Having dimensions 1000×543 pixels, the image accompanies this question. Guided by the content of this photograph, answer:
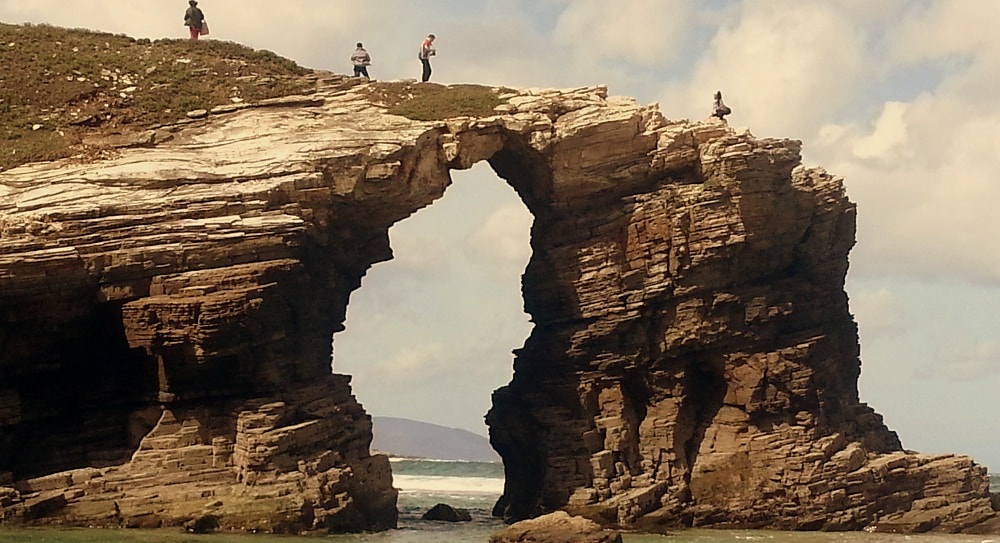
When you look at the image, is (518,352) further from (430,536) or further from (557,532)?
(557,532)

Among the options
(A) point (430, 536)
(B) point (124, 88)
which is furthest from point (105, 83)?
(A) point (430, 536)

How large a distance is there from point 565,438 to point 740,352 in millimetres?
6874

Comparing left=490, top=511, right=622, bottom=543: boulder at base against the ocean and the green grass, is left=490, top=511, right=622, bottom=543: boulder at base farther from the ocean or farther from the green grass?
the green grass

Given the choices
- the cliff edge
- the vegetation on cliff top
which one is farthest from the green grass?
the vegetation on cliff top

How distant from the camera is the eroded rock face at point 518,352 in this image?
43.1 m

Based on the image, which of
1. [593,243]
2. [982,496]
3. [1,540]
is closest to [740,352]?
[593,243]

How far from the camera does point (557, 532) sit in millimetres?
41812

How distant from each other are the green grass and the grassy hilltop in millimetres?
36

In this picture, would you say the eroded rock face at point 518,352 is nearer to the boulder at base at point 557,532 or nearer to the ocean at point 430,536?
the ocean at point 430,536

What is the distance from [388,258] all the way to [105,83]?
1211 centimetres

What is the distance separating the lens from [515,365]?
5647cm

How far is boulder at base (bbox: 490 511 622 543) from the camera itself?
41281 mm

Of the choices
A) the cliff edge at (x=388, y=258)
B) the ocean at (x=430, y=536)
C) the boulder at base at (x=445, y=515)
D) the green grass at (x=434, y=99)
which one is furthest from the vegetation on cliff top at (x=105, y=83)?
the boulder at base at (x=445, y=515)

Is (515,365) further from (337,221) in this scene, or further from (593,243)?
(337,221)
